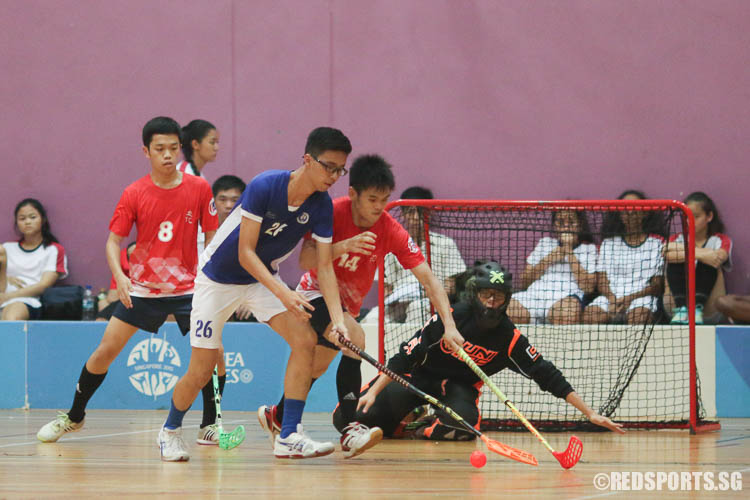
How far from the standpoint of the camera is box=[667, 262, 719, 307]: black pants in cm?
599

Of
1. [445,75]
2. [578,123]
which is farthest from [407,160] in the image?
[578,123]

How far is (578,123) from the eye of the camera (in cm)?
678

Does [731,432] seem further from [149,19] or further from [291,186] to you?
[149,19]

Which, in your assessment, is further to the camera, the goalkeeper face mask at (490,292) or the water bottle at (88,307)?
the water bottle at (88,307)

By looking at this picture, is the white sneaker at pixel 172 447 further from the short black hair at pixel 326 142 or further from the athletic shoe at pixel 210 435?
the short black hair at pixel 326 142

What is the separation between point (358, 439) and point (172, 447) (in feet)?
2.37

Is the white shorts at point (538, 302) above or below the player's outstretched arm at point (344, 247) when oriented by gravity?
below

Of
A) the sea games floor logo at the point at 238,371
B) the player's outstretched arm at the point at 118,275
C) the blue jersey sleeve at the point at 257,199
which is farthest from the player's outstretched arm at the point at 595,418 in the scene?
the sea games floor logo at the point at 238,371

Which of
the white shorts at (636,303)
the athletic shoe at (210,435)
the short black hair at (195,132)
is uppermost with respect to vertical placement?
the short black hair at (195,132)

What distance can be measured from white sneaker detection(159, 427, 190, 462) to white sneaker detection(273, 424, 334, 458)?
1.20 ft

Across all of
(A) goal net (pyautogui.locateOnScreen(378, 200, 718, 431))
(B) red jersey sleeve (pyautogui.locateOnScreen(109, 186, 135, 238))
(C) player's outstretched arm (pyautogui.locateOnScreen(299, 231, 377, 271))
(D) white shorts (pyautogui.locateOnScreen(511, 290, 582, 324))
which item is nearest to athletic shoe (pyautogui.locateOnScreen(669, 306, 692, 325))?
(A) goal net (pyautogui.locateOnScreen(378, 200, 718, 431))

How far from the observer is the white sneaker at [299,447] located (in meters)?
3.59

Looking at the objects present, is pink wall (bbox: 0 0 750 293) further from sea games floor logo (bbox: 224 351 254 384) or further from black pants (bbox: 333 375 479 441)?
black pants (bbox: 333 375 479 441)

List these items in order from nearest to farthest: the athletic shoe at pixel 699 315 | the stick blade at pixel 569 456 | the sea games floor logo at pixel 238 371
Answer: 1. the stick blade at pixel 569 456
2. the athletic shoe at pixel 699 315
3. the sea games floor logo at pixel 238 371
